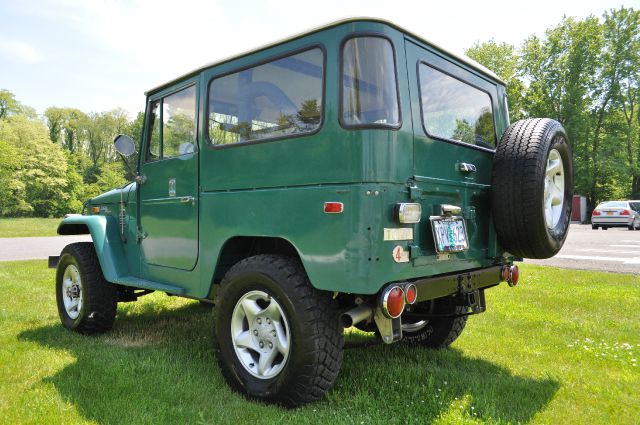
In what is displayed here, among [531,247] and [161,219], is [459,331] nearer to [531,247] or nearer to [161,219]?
[531,247]

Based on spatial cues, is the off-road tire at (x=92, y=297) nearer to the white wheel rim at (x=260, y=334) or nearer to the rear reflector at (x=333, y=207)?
the white wheel rim at (x=260, y=334)

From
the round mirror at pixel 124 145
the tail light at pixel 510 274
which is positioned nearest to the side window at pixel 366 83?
the tail light at pixel 510 274

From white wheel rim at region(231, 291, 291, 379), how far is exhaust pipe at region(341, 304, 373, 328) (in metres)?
0.36

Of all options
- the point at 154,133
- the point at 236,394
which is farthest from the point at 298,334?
the point at 154,133

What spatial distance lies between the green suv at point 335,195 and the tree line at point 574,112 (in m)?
34.7

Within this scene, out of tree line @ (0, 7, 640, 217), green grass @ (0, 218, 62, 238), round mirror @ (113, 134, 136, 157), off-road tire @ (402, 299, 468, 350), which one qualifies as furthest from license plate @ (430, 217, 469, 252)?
tree line @ (0, 7, 640, 217)

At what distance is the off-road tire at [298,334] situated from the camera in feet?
9.00

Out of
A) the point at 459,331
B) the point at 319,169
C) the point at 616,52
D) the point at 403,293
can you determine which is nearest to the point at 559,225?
the point at 459,331

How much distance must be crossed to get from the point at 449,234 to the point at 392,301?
2.26 feet

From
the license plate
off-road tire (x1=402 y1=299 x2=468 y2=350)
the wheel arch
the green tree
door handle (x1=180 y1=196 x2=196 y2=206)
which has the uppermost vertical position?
the green tree

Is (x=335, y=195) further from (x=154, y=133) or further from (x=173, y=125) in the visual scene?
(x=154, y=133)

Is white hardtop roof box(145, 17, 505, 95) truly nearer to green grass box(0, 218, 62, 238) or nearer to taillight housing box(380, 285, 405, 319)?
taillight housing box(380, 285, 405, 319)

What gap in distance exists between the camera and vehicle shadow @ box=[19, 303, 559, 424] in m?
2.81

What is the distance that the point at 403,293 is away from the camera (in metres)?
2.65
